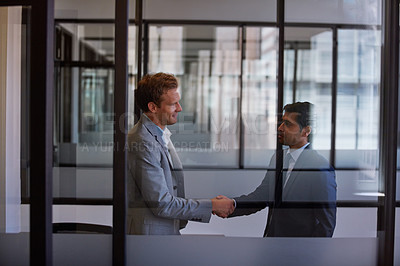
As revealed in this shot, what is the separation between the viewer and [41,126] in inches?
120

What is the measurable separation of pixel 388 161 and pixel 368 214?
372 mm

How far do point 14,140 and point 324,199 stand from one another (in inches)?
80.2

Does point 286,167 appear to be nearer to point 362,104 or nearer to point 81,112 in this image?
point 362,104

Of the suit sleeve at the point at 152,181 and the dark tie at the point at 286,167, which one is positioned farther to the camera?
the dark tie at the point at 286,167

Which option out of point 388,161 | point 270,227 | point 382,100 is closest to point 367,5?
point 382,100

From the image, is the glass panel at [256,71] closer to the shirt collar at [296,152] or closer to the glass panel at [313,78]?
the glass panel at [313,78]

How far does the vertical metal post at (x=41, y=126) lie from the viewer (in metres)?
3.04

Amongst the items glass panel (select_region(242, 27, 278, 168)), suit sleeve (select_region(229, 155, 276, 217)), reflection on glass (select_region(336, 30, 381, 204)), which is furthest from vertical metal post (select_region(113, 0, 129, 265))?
glass panel (select_region(242, 27, 278, 168))

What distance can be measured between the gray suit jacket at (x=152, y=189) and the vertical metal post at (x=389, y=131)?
115 cm

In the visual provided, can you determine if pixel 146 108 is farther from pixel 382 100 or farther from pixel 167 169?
pixel 382 100

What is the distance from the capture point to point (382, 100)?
138 inches

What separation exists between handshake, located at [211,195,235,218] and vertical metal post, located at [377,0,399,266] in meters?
0.98

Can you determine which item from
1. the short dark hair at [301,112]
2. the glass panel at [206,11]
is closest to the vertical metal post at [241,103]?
the glass panel at [206,11]

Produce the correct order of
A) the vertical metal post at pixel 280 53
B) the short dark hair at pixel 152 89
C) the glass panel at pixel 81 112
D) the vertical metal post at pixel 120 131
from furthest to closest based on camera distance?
the glass panel at pixel 81 112 → the vertical metal post at pixel 280 53 → the short dark hair at pixel 152 89 → the vertical metal post at pixel 120 131
